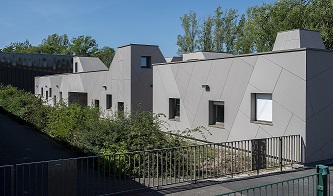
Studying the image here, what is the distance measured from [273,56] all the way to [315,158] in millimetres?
3880

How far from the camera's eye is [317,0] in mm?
31047

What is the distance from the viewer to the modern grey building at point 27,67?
4416 cm

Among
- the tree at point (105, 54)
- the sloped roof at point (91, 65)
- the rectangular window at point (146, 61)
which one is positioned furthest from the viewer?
the tree at point (105, 54)

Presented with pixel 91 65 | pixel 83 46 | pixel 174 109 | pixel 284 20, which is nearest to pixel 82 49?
pixel 83 46

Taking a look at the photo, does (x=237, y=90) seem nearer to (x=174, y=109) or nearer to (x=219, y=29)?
(x=174, y=109)

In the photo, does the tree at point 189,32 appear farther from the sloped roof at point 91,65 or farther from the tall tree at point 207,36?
the sloped roof at point 91,65

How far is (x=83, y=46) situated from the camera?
7381cm

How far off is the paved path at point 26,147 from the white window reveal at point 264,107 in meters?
7.28

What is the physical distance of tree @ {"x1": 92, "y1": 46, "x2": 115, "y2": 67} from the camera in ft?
237

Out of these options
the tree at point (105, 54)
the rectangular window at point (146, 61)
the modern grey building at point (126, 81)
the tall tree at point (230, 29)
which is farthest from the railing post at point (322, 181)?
the tree at point (105, 54)

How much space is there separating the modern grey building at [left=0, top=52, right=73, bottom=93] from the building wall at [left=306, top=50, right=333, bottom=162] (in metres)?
39.7

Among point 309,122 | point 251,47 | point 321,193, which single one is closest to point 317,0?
point 251,47

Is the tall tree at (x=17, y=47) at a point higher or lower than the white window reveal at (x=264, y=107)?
higher

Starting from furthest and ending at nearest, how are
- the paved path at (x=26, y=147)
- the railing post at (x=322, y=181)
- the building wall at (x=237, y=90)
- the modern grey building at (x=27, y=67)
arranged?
the modern grey building at (x=27, y=67) → the paved path at (x=26, y=147) → the building wall at (x=237, y=90) → the railing post at (x=322, y=181)
